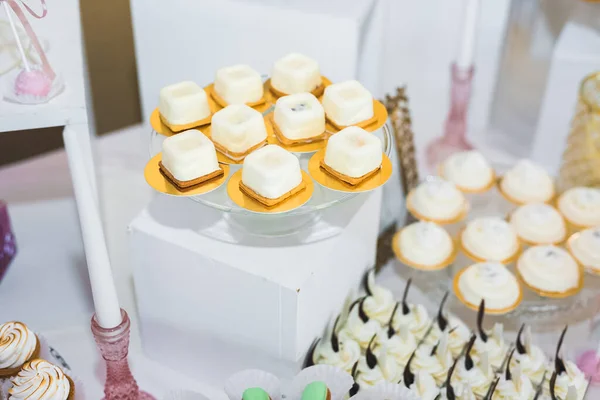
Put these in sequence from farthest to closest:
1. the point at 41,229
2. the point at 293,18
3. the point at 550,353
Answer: the point at 41,229 → the point at 293,18 → the point at 550,353

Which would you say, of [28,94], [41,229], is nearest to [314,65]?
[28,94]

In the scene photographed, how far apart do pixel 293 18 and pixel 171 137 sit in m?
0.48

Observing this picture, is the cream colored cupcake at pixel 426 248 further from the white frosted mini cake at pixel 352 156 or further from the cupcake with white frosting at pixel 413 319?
the white frosted mini cake at pixel 352 156

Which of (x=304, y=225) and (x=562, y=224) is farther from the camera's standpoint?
(x=562, y=224)

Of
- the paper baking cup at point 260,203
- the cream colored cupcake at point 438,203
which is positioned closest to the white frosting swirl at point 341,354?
the paper baking cup at point 260,203

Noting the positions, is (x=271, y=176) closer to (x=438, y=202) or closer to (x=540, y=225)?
(x=438, y=202)

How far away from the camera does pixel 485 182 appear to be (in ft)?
5.46

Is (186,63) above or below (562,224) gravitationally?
above

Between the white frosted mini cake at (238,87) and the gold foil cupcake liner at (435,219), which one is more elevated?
the white frosted mini cake at (238,87)

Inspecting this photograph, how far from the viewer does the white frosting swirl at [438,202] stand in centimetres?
157

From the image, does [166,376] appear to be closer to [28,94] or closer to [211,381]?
[211,381]

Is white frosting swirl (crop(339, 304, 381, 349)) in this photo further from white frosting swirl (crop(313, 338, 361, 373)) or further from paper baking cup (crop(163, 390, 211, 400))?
paper baking cup (crop(163, 390, 211, 400))

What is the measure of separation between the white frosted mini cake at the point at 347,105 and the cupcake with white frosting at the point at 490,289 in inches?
14.2

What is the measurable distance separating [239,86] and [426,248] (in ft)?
1.58
